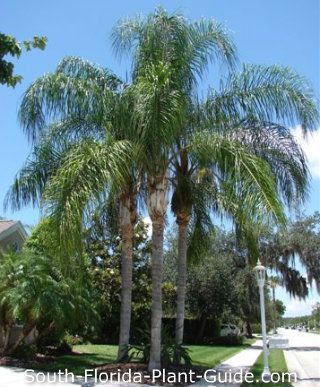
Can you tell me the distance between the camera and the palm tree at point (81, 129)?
41.8 ft

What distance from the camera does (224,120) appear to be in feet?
46.7

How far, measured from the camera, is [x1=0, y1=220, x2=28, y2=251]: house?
2436 cm

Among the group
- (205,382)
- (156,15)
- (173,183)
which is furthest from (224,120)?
(205,382)

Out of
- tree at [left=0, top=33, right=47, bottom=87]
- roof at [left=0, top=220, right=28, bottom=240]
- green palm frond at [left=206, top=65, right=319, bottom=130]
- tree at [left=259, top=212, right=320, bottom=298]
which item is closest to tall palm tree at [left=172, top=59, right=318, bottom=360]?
green palm frond at [left=206, top=65, right=319, bottom=130]

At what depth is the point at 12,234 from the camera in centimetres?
2580

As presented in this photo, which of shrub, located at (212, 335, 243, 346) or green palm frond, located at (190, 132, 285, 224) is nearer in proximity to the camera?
green palm frond, located at (190, 132, 285, 224)

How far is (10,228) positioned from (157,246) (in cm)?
1335

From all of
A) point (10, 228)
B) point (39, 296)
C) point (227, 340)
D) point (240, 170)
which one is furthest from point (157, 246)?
point (227, 340)

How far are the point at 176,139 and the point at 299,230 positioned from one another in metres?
25.3

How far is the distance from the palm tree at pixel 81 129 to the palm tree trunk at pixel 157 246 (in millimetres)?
803

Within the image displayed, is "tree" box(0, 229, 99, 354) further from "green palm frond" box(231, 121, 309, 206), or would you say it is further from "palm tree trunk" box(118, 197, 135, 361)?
"green palm frond" box(231, 121, 309, 206)

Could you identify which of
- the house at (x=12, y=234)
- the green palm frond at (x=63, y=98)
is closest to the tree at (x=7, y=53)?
the green palm frond at (x=63, y=98)

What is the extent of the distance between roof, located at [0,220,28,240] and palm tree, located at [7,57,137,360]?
31.7 ft

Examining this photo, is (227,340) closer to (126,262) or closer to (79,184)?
(126,262)
